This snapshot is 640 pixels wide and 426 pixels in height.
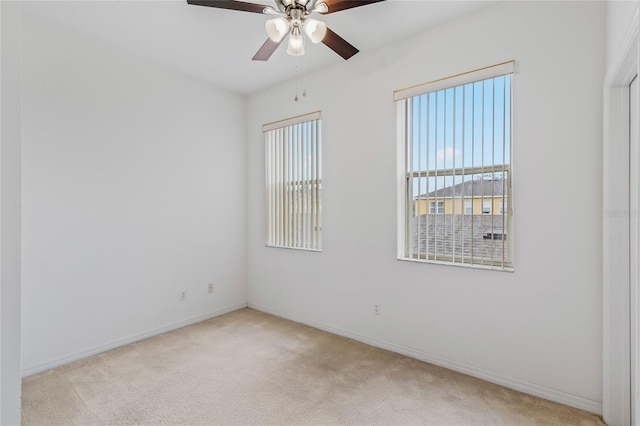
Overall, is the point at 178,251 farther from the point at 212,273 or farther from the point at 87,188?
the point at 87,188

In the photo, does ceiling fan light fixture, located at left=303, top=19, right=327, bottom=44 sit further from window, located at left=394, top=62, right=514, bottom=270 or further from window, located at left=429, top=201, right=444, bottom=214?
window, located at left=429, top=201, right=444, bottom=214

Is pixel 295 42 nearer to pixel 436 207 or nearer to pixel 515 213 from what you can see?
pixel 436 207

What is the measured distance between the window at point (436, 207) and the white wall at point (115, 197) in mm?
2438

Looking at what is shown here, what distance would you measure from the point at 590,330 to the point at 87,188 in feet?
12.9

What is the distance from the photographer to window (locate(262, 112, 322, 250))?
3.58 metres

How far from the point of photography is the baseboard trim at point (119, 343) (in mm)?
2594

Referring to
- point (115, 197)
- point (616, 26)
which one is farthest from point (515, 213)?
point (115, 197)

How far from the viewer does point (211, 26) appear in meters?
2.66

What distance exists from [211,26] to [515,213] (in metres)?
2.73

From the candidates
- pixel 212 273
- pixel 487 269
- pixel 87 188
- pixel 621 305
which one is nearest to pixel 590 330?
pixel 621 305

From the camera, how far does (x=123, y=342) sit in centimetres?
310

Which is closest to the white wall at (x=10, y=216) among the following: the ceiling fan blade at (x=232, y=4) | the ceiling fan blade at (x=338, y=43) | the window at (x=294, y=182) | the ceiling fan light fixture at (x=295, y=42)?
the ceiling fan blade at (x=232, y=4)

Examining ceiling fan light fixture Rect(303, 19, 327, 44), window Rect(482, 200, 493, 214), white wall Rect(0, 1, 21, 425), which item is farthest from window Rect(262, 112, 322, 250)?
white wall Rect(0, 1, 21, 425)

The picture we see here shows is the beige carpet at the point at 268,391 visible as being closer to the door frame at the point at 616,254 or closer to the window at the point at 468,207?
the door frame at the point at 616,254
